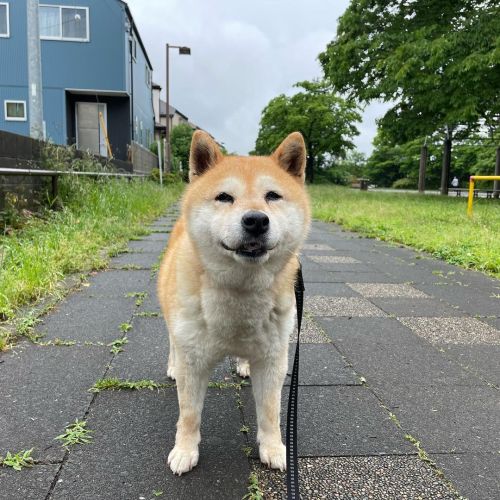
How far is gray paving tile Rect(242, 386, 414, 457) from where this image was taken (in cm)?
201

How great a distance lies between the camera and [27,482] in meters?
1.70

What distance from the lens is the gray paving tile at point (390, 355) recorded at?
2.72 metres

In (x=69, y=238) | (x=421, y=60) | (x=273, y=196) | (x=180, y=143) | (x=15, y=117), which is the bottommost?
(x=69, y=238)

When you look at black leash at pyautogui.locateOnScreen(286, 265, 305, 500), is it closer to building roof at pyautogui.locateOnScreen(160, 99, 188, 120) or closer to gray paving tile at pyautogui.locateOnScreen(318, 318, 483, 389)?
gray paving tile at pyautogui.locateOnScreen(318, 318, 483, 389)

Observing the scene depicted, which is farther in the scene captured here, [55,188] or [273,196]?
[55,188]

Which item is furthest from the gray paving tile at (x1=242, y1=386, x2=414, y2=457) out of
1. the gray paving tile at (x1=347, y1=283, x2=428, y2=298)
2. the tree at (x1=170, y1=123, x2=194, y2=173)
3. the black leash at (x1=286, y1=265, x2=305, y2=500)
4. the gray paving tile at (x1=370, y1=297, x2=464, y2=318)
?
the tree at (x1=170, y1=123, x2=194, y2=173)

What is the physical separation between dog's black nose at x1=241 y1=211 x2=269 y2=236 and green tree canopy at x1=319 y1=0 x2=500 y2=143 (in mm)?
13976

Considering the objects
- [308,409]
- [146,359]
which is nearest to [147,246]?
[146,359]

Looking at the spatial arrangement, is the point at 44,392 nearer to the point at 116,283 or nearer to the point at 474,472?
the point at 474,472

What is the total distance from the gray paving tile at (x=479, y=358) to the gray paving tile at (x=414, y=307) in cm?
76

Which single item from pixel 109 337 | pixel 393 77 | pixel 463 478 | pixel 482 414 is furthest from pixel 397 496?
pixel 393 77

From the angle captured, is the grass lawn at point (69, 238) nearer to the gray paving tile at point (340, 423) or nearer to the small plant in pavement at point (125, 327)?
the small plant in pavement at point (125, 327)

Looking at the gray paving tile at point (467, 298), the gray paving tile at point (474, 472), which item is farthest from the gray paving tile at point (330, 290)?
the gray paving tile at point (474, 472)

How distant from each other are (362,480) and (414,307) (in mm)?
2704
